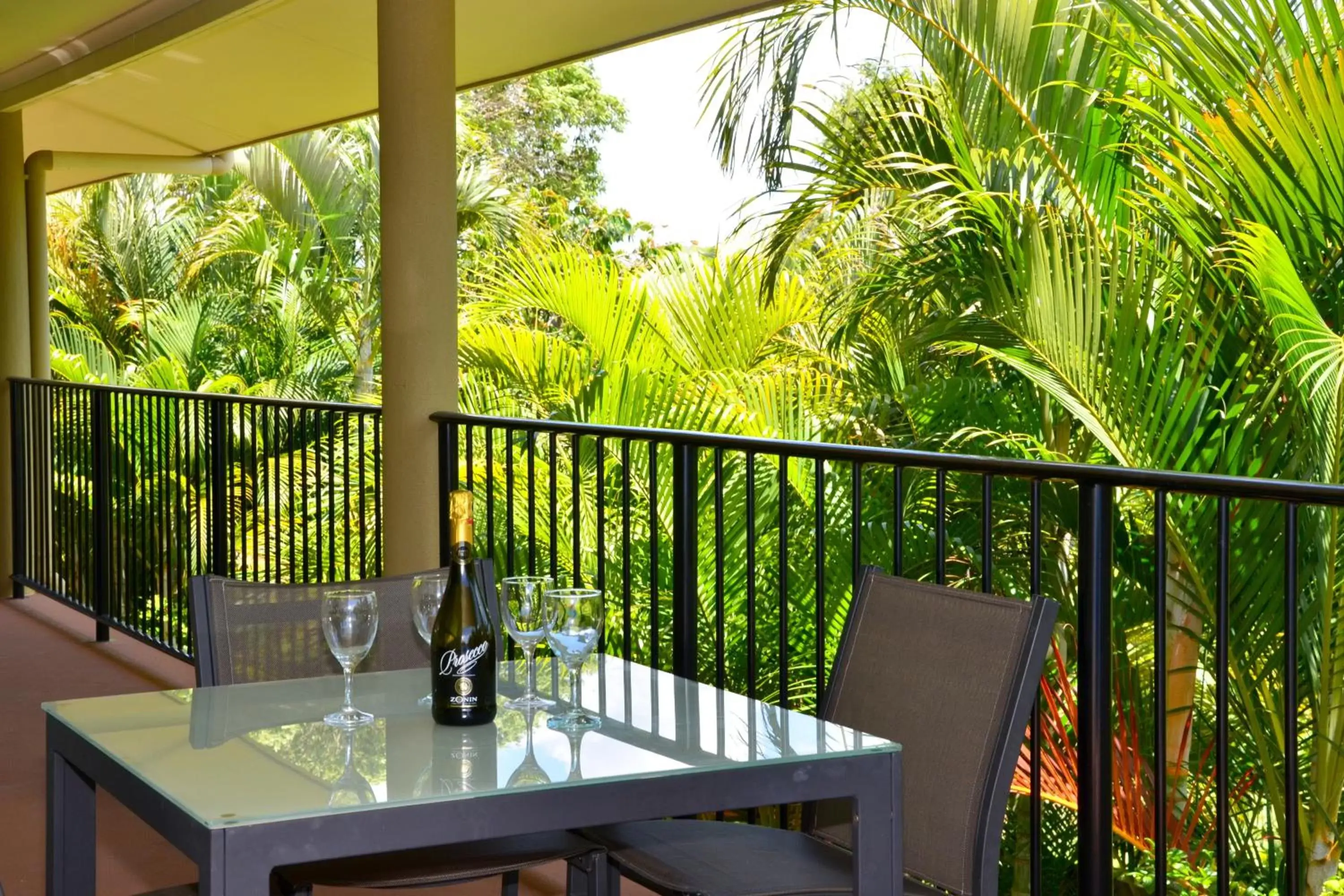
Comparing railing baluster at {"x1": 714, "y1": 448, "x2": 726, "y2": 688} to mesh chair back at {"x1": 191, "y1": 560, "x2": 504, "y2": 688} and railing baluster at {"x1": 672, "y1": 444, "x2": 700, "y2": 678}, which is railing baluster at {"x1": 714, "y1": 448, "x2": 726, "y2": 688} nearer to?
railing baluster at {"x1": 672, "y1": 444, "x2": 700, "y2": 678}

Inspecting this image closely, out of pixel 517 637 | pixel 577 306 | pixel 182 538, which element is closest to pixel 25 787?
pixel 182 538

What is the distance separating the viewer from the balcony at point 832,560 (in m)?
2.38

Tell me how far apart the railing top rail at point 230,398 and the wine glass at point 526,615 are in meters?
2.48

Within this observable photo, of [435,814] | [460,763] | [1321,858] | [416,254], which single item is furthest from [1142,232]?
[435,814]

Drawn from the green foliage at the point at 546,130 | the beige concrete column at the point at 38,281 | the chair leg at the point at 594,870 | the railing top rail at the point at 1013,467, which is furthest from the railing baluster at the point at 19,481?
the green foliage at the point at 546,130

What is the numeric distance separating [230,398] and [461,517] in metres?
3.64

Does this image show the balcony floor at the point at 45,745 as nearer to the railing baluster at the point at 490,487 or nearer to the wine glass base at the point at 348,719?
the wine glass base at the point at 348,719

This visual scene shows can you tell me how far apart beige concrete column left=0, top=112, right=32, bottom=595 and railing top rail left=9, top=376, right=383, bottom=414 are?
0.43 m

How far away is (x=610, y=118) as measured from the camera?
77.8ft

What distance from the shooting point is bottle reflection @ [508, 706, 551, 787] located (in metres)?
1.49

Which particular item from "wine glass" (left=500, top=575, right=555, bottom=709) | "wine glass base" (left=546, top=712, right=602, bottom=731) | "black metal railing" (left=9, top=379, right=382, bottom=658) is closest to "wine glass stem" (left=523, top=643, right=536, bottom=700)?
"wine glass" (left=500, top=575, right=555, bottom=709)

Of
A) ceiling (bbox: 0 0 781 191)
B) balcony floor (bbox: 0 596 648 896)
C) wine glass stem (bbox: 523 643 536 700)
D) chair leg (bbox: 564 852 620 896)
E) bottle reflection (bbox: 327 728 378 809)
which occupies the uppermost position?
ceiling (bbox: 0 0 781 191)

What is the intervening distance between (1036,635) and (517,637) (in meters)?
0.66

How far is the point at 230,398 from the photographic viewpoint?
516 cm
